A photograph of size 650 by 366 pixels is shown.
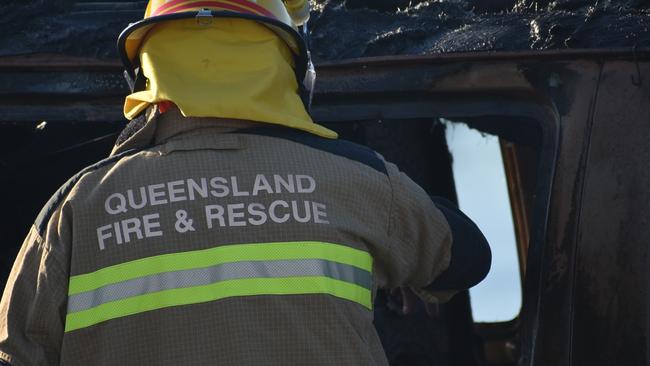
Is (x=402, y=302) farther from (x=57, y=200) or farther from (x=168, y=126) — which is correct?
(x=57, y=200)

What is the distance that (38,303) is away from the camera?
231 centimetres

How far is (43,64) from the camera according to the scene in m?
3.05

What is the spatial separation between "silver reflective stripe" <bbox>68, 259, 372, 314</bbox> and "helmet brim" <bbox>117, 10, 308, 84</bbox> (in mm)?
489

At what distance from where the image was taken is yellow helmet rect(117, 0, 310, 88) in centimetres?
246

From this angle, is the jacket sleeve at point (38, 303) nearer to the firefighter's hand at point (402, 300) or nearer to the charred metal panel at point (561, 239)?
the charred metal panel at point (561, 239)

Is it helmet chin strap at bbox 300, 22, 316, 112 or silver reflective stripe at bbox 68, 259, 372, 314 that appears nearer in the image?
silver reflective stripe at bbox 68, 259, 372, 314

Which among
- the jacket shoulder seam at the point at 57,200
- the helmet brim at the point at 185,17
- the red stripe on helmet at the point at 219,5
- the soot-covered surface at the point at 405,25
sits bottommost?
the jacket shoulder seam at the point at 57,200

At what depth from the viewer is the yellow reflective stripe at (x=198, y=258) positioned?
2295mm

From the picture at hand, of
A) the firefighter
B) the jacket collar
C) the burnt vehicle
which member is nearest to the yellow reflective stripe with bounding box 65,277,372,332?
the firefighter

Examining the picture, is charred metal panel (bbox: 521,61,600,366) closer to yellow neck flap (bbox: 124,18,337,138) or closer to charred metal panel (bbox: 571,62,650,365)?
charred metal panel (bbox: 571,62,650,365)

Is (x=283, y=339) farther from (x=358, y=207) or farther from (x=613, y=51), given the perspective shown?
(x=613, y=51)

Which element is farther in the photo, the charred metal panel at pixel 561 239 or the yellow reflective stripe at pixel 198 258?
the charred metal panel at pixel 561 239

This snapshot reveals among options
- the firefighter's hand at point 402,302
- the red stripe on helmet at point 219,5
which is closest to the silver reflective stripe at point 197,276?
the red stripe on helmet at point 219,5

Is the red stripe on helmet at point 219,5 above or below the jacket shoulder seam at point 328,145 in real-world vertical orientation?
above
